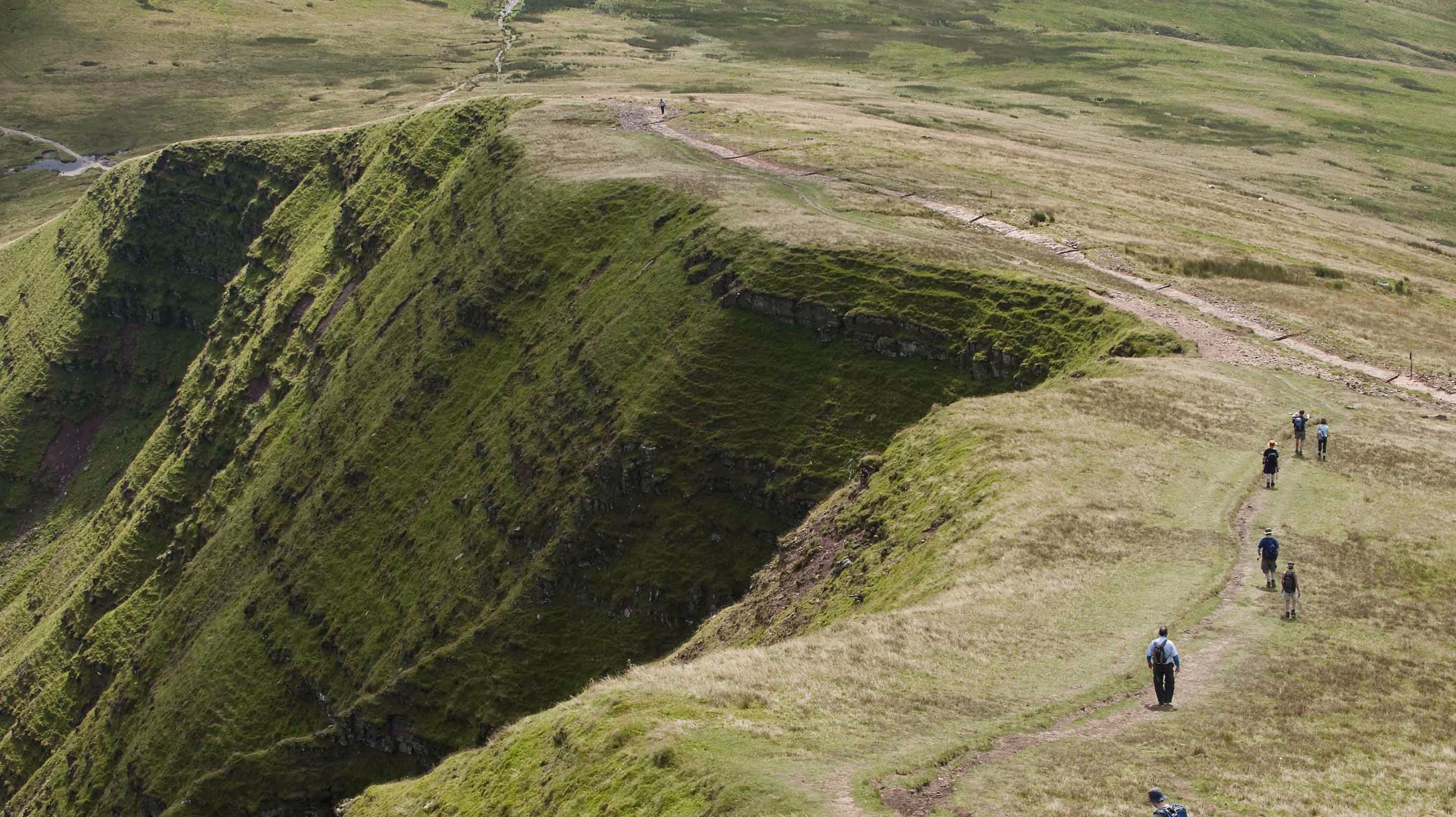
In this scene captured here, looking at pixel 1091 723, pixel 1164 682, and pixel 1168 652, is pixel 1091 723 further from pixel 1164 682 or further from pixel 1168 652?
pixel 1168 652

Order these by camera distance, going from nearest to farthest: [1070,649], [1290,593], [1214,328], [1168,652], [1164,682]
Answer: [1168,652] < [1164,682] < [1070,649] < [1290,593] < [1214,328]

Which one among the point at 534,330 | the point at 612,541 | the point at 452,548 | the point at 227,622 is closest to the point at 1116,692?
the point at 612,541

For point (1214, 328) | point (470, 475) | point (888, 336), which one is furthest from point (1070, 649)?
point (470, 475)

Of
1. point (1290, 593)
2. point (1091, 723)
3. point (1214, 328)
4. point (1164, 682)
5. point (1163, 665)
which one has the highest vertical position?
point (1214, 328)

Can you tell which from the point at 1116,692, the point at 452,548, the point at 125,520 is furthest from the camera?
the point at 125,520

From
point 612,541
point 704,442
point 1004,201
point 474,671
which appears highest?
point 1004,201

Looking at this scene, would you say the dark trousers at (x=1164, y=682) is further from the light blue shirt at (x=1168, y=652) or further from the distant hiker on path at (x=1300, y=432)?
the distant hiker on path at (x=1300, y=432)

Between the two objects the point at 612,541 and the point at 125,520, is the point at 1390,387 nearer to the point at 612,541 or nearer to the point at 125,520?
the point at 612,541
